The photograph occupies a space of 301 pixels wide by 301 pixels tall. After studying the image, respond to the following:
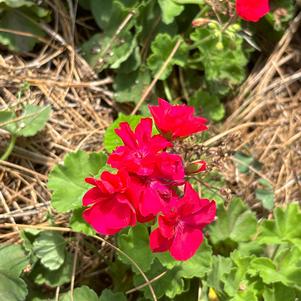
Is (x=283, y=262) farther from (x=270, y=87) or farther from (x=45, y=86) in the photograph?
(x=45, y=86)

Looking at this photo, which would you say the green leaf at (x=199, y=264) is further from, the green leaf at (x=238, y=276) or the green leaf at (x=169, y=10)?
the green leaf at (x=169, y=10)

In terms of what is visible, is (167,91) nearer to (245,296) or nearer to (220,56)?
(220,56)

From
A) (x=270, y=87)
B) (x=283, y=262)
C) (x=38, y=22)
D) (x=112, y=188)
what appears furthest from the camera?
(x=270, y=87)

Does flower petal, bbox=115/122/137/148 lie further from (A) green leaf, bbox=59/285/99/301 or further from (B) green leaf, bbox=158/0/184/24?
(B) green leaf, bbox=158/0/184/24

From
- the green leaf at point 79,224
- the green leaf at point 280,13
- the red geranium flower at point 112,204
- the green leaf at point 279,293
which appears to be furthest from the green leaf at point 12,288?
the green leaf at point 280,13

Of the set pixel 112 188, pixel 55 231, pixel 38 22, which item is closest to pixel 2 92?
pixel 38 22

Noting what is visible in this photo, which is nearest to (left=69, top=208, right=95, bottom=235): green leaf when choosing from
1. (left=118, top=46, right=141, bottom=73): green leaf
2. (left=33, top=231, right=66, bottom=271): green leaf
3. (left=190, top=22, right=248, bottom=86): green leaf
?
(left=33, top=231, right=66, bottom=271): green leaf

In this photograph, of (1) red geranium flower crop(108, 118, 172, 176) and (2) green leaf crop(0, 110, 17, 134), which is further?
(2) green leaf crop(0, 110, 17, 134)

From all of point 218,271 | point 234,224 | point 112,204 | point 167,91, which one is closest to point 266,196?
point 234,224
